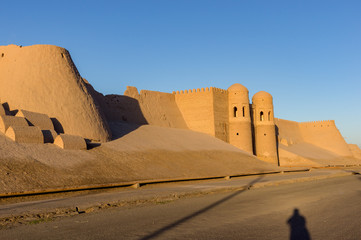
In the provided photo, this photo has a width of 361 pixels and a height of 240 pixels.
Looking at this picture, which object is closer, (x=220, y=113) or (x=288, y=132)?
(x=220, y=113)

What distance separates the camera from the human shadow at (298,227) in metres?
5.91

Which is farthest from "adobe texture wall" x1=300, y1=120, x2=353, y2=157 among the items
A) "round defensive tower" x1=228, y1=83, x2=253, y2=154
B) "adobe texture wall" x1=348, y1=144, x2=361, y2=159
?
"round defensive tower" x1=228, y1=83, x2=253, y2=154

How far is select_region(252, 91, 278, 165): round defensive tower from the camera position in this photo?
38312 mm

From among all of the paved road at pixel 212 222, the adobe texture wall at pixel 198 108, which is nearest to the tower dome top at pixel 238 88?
the adobe texture wall at pixel 198 108

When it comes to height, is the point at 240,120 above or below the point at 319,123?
below

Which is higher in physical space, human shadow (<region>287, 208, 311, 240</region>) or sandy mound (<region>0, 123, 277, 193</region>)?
sandy mound (<region>0, 123, 277, 193</region>)

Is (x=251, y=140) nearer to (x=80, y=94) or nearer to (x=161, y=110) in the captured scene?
(x=161, y=110)

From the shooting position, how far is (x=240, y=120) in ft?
119

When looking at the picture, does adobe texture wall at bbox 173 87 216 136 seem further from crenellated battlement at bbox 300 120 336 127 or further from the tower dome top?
crenellated battlement at bbox 300 120 336 127

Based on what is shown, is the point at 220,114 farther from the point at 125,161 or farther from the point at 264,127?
the point at 125,161

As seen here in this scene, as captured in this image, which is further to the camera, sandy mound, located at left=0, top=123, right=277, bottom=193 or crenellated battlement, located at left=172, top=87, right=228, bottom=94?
crenellated battlement, located at left=172, top=87, right=228, bottom=94

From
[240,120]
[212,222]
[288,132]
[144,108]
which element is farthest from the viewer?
[288,132]

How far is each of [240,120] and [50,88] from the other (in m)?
20.9

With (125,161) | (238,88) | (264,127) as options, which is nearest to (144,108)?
(238,88)
